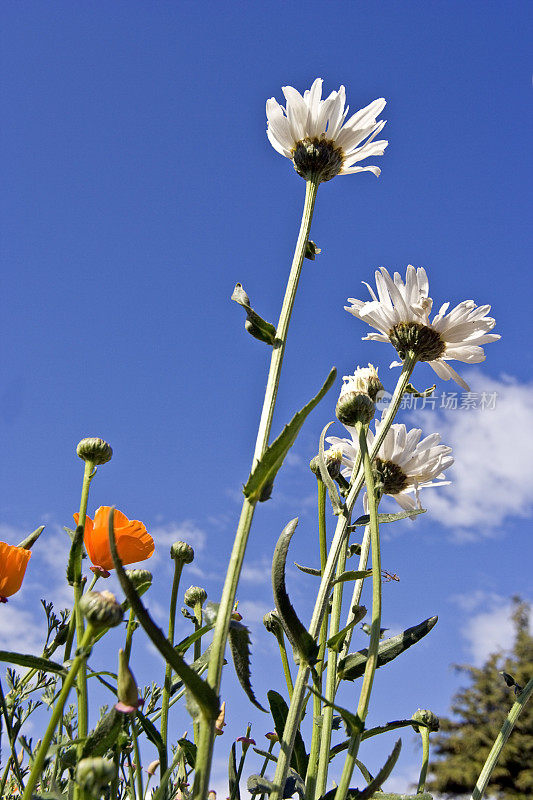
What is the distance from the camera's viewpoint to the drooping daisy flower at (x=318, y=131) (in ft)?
3.19

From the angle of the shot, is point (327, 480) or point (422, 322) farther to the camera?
point (422, 322)

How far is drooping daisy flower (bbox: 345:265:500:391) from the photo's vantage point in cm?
114

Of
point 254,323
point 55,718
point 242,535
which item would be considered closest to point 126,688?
point 55,718

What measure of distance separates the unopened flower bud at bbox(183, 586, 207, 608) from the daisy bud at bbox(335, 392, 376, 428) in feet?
1.54

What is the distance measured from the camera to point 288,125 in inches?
39.7

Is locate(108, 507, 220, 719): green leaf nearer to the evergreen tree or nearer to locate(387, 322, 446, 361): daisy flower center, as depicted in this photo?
locate(387, 322, 446, 361): daisy flower center

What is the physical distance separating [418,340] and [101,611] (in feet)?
2.37

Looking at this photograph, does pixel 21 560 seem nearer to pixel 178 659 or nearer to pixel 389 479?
pixel 178 659

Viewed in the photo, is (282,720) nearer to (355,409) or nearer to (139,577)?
(139,577)

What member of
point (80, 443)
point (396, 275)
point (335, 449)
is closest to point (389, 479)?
point (335, 449)

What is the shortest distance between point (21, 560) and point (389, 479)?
62cm

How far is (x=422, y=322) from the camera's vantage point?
1.13 meters

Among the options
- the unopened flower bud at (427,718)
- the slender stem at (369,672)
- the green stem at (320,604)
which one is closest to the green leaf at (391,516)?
the green stem at (320,604)

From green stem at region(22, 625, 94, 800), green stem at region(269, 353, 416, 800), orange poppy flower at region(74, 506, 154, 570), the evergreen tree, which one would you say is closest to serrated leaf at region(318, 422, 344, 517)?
green stem at region(269, 353, 416, 800)
